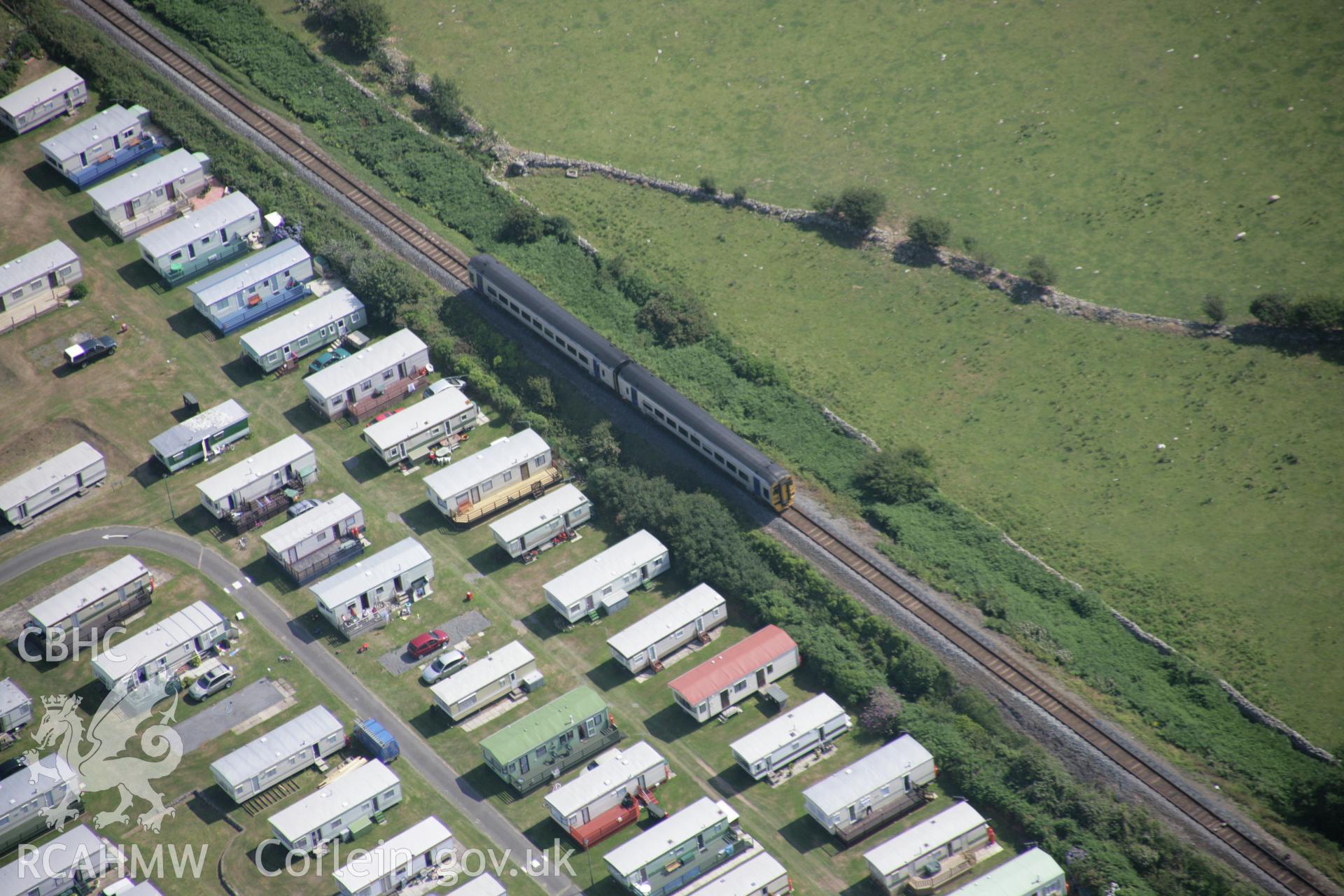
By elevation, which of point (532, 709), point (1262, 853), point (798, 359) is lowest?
point (532, 709)

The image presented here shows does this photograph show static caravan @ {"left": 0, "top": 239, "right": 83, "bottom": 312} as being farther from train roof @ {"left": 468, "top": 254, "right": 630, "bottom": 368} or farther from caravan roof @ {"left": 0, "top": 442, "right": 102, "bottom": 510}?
train roof @ {"left": 468, "top": 254, "right": 630, "bottom": 368}

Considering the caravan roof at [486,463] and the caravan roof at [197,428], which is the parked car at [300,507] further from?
the caravan roof at [197,428]

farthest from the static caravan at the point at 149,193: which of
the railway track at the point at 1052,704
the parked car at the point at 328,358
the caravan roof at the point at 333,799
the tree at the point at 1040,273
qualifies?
the tree at the point at 1040,273

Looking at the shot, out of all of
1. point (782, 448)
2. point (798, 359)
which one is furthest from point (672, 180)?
point (782, 448)

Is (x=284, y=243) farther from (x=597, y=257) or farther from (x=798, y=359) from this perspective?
(x=798, y=359)

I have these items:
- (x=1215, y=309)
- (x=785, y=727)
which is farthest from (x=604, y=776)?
(x=1215, y=309)

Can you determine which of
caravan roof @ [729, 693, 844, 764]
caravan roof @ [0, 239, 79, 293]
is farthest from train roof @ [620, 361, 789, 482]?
caravan roof @ [0, 239, 79, 293]
